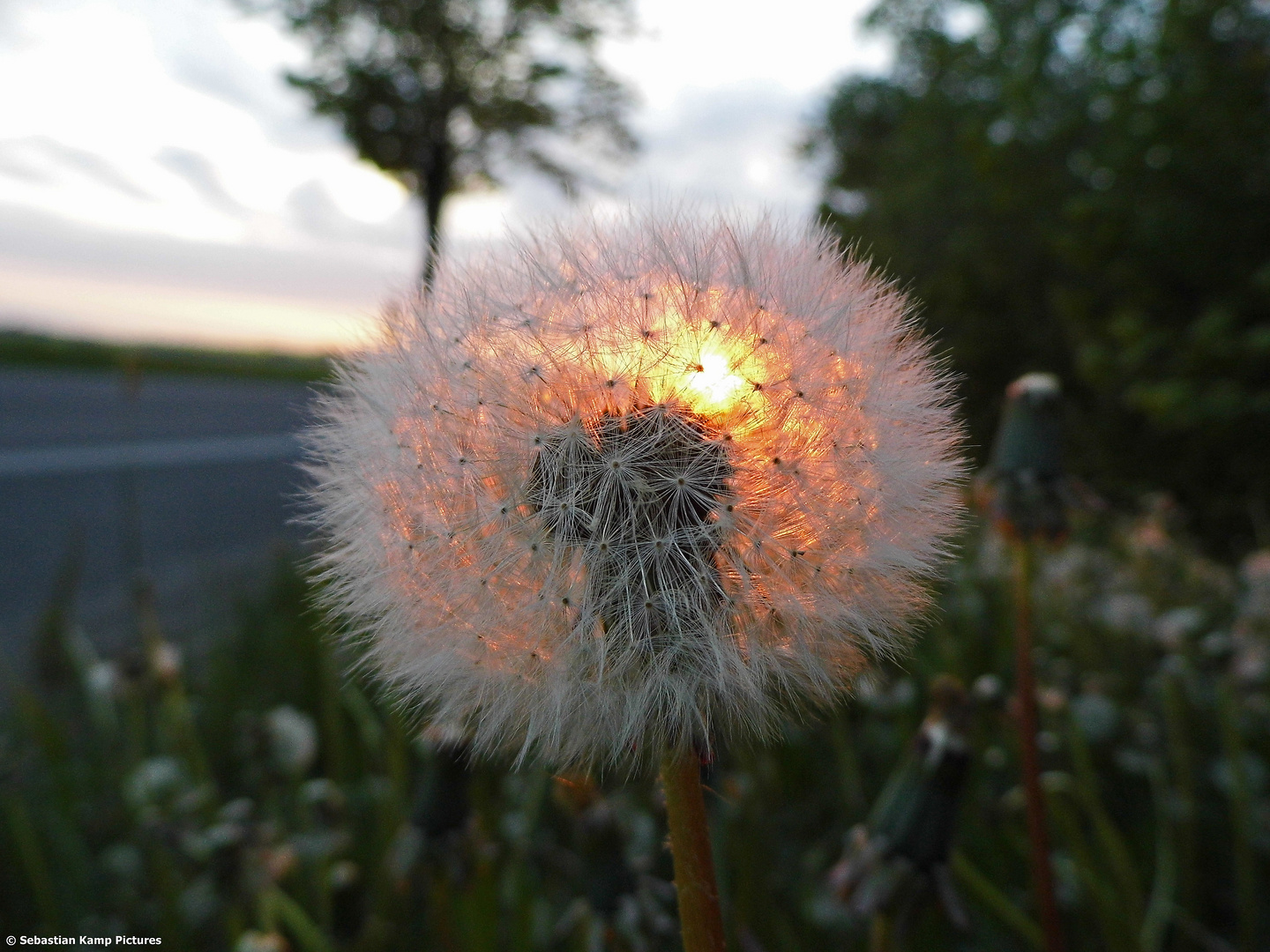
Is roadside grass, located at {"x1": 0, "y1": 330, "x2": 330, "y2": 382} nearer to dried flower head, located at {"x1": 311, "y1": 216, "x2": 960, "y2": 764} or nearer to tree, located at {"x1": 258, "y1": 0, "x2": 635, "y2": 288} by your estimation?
tree, located at {"x1": 258, "y1": 0, "x2": 635, "y2": 288}

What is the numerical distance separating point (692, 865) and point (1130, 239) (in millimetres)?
6009

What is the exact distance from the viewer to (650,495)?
3.27 feet

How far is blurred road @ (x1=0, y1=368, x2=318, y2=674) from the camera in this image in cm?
530

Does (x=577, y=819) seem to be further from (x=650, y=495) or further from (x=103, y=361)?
(x=103, y=361)

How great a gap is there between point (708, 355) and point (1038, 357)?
26.2 feet

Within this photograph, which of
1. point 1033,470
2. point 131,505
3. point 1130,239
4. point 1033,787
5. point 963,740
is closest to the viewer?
point 963,740

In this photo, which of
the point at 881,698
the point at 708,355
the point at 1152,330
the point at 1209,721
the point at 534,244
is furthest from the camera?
the point at 1152,330

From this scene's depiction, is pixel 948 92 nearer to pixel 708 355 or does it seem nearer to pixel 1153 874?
pixel 1153 874

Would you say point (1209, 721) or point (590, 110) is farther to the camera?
point (590, 110)

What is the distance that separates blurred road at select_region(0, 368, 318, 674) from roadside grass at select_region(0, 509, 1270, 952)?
0.65m

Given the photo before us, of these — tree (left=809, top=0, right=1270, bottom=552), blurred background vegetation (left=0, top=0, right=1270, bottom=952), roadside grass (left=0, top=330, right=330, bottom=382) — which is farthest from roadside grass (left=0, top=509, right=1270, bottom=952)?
roadside grass (left=0, top=330, right=330, bottom=382)

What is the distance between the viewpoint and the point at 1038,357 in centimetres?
798

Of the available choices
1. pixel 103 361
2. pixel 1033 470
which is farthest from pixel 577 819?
pixel 103 361

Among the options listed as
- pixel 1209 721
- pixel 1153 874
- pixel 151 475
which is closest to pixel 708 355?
pixel 1153 874
